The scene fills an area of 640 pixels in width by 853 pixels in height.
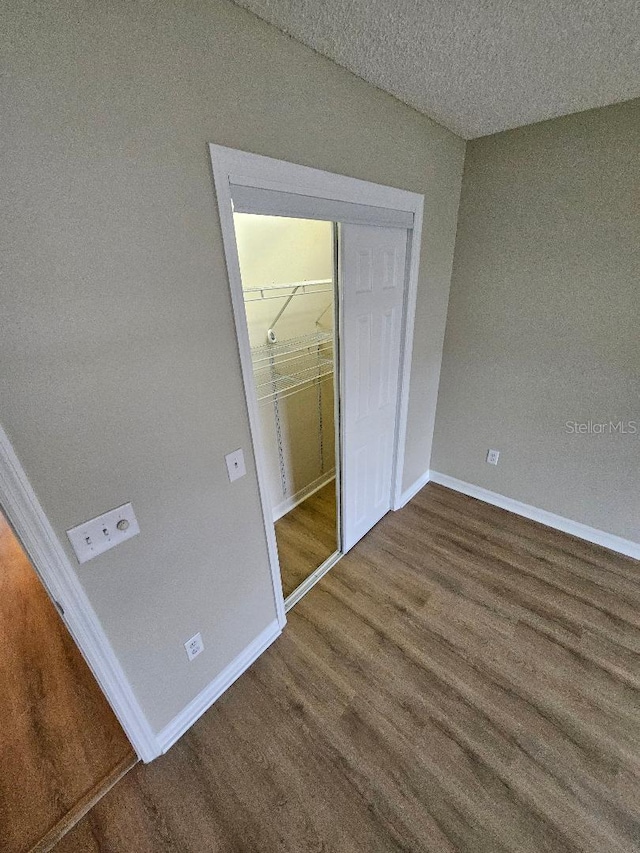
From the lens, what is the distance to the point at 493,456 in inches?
97.7

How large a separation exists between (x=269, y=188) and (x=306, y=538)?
2.04 meters

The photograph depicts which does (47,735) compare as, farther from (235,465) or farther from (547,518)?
(547,518)

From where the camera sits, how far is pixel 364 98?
126 cm

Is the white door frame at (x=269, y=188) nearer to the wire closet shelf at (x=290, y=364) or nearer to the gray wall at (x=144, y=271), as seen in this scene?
the gray wall at (x=144, y=271)

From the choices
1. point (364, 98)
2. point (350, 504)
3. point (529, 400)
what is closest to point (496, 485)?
point (529, 400)

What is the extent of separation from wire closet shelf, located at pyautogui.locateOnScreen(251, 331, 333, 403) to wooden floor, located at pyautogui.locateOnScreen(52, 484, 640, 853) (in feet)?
4.28

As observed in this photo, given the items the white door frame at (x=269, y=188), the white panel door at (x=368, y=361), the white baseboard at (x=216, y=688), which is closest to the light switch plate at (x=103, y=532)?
the white door frame at (x=269, y=188)

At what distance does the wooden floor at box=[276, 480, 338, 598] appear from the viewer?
2.11 m

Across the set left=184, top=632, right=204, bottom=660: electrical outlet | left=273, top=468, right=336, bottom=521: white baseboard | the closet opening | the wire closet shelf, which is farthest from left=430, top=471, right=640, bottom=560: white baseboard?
left=184, top=632, right=204, bottom=660: electrical outlet

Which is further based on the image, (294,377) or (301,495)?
(301,495)

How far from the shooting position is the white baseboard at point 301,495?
2.59 metres

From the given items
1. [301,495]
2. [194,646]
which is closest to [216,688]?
[194,646]

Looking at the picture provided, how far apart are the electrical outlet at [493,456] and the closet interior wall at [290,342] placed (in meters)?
1.26

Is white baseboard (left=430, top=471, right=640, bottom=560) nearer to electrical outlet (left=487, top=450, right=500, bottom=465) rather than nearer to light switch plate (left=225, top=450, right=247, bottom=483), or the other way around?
electrical outlet (left=487, top=450, right=500, bottom=465)
